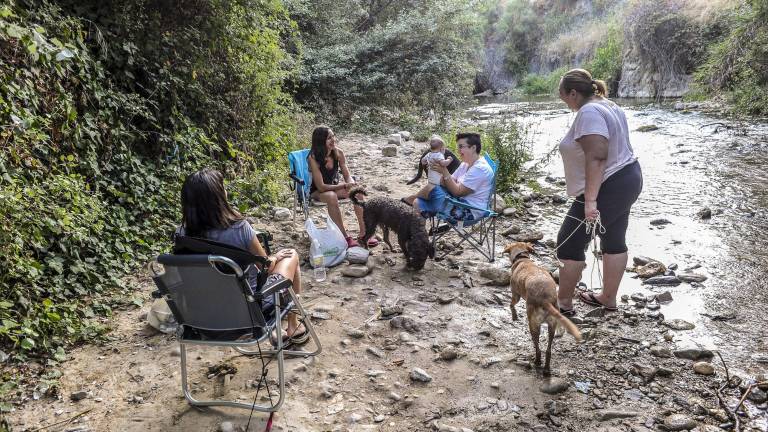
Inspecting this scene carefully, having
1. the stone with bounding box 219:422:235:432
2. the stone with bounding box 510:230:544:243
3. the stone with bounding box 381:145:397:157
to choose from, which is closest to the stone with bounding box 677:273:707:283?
the stone with bounding box 510:230:544:243

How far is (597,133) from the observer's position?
333 centimetres

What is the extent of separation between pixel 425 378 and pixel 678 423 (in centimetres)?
146

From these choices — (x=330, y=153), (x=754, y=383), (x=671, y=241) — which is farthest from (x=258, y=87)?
(x=754, y=383)

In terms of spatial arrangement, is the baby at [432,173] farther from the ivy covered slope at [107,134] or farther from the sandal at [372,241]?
the ivy covered slope at [107,134]

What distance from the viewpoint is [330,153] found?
18.2 ft

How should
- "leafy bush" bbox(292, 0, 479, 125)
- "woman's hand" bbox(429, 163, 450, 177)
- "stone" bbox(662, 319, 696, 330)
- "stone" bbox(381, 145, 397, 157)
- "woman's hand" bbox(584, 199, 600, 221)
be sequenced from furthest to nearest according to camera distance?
1. "leafy bush" bbox(292, 0, 479, 125)
2. "stone" bbox(381, 145, 397, 157)
3. "woman's hand" bbox(429, 163, 450, 177)
4. "stone" bbox(662, 319, 696, 330)
5. "woman's hand" bbox(584, 199, 600, 221)

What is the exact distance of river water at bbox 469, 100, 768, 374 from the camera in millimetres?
3861

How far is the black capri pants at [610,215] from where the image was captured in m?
3.52

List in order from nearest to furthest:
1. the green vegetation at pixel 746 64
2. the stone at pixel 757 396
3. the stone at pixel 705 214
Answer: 1. the stone at pixel 757 396
2. the stone at pixel 705 214
3. the green vegetation at pixel 746 64

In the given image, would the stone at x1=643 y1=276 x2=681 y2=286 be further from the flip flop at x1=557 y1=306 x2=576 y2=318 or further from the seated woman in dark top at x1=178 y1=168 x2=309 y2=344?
the seated woman in dark top at x1=178 y1=168 x2=309 y2=344

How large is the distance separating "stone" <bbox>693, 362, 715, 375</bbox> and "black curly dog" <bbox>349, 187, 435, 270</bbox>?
7.77 ft

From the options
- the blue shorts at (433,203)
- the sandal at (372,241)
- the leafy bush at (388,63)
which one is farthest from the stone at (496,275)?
the leafy bush at (388,63)

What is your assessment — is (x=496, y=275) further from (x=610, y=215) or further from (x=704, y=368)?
(x=704, y=368)

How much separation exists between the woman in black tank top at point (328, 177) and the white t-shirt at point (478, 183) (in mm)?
1253
